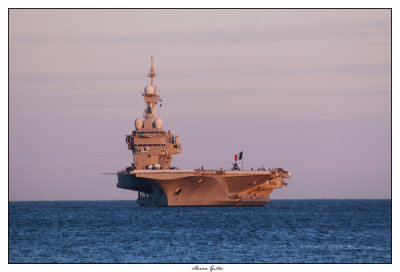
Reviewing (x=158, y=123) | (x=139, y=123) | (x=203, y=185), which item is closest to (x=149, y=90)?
(x=139, y=123)

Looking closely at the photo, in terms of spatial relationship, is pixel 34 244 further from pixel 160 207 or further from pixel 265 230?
pixel 160 207

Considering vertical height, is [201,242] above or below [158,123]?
below

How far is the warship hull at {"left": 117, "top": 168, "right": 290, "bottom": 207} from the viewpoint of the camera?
73.8 meters

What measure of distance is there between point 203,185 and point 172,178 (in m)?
3.97

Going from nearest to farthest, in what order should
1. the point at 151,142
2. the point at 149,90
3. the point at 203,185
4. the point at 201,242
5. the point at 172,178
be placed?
the point at 201,242, the point at 172,178, the point at 203,185, the point at 151,142, the point at 149,90

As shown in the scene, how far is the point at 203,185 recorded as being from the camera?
76000 millimetres

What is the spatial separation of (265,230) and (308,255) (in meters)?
15.4

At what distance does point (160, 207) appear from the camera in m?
84.4

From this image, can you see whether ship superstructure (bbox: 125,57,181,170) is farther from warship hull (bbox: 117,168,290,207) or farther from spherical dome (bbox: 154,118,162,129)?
warship hull (bbox: 117,168,290,207)

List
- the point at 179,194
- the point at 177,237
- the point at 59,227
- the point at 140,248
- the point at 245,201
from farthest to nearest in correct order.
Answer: the point at 245,201 → the point at 179,194 → the point at 59,227 → the point at 177,237 → the point at 140,248

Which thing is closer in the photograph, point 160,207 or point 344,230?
point 344,230

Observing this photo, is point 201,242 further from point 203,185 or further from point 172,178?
point 203,185
